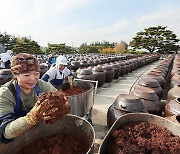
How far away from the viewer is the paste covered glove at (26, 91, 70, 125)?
1427mm

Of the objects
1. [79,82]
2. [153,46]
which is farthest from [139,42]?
[79,82]

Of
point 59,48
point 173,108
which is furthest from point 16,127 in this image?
point 59,48

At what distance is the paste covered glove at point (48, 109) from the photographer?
143 cm

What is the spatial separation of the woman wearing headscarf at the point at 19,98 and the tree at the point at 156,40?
41.1 metres

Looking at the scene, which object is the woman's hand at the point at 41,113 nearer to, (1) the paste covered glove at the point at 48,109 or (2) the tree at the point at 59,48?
(1) the paste covered glove at the point at 48,109

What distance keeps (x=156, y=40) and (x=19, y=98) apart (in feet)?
137

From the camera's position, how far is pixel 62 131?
205 cm

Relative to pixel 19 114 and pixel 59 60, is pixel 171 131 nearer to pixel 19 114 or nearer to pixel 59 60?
pixel 19 114

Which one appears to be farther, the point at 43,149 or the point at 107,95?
the point at 107,95

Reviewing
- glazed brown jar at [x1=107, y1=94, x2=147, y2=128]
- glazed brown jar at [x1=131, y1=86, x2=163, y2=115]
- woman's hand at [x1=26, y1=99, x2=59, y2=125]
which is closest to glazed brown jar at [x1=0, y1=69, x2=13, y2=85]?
glazed brown jar at [x1=107, y1=94, x2=147, y2=128]

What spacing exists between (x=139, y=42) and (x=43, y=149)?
140 feet

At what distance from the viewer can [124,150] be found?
6.00ft

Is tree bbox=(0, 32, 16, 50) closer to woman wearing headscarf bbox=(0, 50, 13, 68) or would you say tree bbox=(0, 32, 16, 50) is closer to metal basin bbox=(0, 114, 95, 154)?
woman wearing headscarf bbox=(0, 50, 13, 68)

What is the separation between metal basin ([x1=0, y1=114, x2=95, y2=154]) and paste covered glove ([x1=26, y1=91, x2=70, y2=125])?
39 cm
